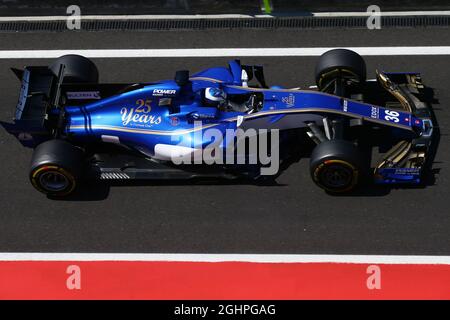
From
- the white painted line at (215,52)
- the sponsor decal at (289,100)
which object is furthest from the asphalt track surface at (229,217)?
the white painted line at (215,52)

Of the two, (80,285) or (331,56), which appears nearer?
(80,285)

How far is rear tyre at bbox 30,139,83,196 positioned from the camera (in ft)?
36.3

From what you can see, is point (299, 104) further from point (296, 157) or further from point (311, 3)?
point (311, 3)

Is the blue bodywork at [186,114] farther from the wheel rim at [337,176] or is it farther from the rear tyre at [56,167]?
the wheel rim at [337,176]

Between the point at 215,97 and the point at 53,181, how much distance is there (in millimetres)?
2398

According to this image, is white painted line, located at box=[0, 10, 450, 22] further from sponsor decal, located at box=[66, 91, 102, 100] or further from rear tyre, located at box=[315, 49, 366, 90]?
sponsor decal, located at box=[66, 91, 102, 100]

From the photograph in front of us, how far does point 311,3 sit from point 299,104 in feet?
13.1

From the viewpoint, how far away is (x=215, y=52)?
46.8 feet

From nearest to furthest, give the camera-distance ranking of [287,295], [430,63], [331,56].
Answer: [287,295] < [331,56] < [430,63]

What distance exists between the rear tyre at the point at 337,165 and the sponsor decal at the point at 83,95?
3.14 metres

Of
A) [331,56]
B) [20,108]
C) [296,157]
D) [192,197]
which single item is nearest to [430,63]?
[331,56]

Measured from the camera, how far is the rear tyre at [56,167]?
11.1 meters

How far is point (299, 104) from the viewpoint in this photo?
37.3 ft

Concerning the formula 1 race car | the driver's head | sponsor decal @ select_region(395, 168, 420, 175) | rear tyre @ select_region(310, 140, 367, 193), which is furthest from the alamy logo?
sponsor decal @ select_region(395, 168, 420, 175)
